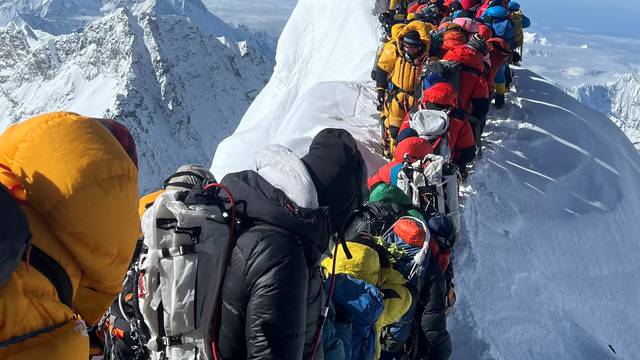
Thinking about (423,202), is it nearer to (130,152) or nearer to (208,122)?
(130,152)

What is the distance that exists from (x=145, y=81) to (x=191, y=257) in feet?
564

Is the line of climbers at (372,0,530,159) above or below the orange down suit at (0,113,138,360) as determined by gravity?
below

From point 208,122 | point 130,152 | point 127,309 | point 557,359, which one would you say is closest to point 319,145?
point 130,152

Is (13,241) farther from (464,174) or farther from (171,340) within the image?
(464,174)

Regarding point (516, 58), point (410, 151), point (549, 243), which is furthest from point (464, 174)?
point (516, 58)

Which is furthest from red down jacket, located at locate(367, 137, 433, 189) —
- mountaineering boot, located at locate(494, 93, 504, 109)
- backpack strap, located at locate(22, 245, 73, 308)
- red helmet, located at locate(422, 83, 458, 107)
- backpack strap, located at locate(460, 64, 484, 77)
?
backpack strap, located at locate(22, 245, 73, 308)

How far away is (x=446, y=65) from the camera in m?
6.42

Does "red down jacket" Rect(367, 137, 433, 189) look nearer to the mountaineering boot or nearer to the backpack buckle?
the backpack buckle

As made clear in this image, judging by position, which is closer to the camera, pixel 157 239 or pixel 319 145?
pixel 157 239

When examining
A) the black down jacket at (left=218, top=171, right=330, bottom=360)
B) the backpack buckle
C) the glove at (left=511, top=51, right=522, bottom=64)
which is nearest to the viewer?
the black down jacket at (left=218, top=171, right=330, bottom=360)

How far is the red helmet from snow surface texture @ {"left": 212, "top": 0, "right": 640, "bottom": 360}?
143 cm

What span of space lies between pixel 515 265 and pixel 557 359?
123 centimetres

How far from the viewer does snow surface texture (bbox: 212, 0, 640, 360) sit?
238 inches

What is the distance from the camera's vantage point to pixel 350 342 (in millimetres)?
3064
